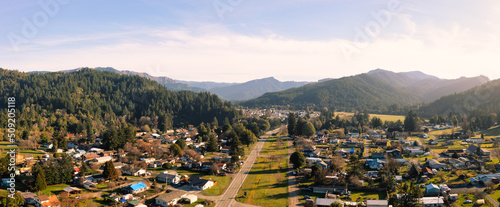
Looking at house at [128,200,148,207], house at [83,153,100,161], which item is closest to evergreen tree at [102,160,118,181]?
house at [128,200,148,207]

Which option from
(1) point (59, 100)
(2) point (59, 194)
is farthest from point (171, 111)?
(2) point (59, 194)

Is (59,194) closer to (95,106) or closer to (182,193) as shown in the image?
(182,193)

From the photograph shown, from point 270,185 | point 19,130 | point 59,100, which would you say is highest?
point 59,100

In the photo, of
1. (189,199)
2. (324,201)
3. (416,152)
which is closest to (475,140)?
(416,152)

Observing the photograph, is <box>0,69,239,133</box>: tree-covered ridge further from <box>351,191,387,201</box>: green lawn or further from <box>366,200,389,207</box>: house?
<box>366,200,389,207</box>: house

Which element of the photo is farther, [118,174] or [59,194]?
[118,174]

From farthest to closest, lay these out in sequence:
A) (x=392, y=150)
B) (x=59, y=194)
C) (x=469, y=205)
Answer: (x=392, y=150) < (x=59, y=194) < (x=469, y=205)

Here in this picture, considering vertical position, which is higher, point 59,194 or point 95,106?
point 95,106

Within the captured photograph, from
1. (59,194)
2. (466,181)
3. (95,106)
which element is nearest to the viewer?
(59,194)
